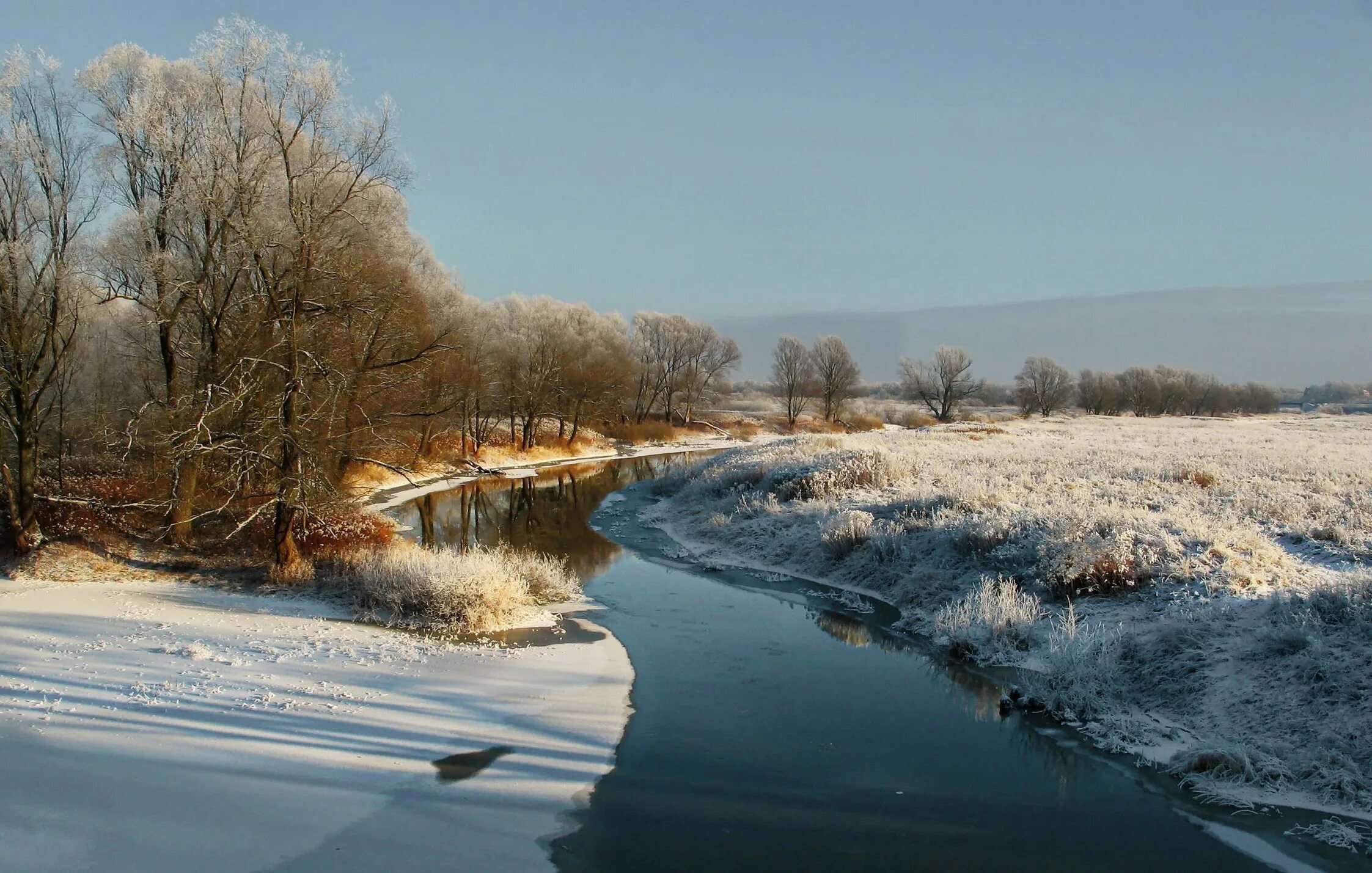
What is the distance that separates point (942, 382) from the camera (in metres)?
85.6

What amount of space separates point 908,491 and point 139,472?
723 inches

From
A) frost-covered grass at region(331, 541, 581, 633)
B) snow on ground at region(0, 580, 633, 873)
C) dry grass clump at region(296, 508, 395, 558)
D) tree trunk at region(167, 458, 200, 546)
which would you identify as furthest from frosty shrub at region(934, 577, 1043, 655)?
tree trunk at region(167, 458, 200, 546)

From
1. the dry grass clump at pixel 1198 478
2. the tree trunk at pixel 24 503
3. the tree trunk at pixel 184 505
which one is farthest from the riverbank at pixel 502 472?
the dry grass clump at pixel 1198 478

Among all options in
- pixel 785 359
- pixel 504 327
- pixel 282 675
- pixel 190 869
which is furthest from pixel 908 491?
pixel 785 359

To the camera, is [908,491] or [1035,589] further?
[908,491]

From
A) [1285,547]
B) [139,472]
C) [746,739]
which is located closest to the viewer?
[746,739]

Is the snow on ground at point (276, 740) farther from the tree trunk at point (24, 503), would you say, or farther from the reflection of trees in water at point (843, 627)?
the reflection of trees in water at point (843, 627)

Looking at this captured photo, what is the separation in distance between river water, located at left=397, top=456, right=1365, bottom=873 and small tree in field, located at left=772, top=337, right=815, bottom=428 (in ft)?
213

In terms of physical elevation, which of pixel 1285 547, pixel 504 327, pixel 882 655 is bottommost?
pixel 882 655

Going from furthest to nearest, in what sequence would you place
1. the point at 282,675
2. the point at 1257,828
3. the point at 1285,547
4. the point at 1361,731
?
the point at 1285,547 → the point at 282,675 → the point at 1361,731 → the point at 1257,828

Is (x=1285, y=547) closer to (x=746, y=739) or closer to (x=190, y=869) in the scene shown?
(x=746, y=739)

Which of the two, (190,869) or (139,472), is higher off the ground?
(139,472)

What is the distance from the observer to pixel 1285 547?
1346 centimetres

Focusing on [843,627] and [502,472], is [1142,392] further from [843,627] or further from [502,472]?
[843,627]
